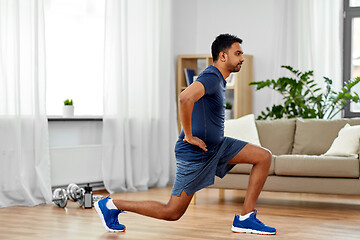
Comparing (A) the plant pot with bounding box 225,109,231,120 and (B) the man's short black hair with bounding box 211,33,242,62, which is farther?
(A) the plant pot with bounding box 225,109,231,120

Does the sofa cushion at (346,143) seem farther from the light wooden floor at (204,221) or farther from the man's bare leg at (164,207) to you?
the man's bare leg at (164,207)

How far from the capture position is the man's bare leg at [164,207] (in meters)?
3.35

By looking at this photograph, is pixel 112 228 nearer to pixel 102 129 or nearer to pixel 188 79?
pixel 102 129

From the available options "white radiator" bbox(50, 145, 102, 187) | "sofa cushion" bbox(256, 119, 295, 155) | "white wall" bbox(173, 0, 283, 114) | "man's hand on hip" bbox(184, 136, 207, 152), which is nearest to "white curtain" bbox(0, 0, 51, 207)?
"white radiator" bbox(50, 145, 102, 187)

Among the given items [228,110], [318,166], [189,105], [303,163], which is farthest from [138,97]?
[189,105]

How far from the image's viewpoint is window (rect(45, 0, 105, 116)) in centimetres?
581

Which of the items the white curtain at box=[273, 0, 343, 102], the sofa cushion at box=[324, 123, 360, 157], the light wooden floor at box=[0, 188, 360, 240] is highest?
the white curtain at box=[273, 0, 343, 102]

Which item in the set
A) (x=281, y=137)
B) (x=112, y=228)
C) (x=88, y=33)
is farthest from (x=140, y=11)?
(x=112, y=228)

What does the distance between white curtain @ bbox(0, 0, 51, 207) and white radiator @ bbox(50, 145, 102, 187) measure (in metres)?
0.38

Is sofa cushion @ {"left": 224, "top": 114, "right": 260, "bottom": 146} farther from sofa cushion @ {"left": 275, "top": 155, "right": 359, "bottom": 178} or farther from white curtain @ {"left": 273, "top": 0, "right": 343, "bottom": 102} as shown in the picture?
white curtain @ {"left": 273, "top": 0, "right": 343, "bottom": 102}

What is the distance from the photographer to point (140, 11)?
634 cm

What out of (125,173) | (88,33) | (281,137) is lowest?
(125,173)

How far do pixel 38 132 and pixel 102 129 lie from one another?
1.20 meters

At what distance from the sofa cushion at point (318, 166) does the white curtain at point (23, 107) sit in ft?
6.41
